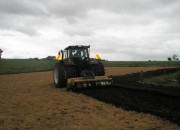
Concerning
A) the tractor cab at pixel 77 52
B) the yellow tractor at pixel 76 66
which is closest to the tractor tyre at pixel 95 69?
the yellow tractor at pixel 76 66

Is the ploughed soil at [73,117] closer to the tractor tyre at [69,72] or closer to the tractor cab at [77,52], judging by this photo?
the tractor tyre at [69,72]

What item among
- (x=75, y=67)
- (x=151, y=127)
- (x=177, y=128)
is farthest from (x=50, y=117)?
(x=75, y=67)

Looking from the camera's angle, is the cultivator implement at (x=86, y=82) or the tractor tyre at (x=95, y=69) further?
the tractor tyre at (x=95, y=69)

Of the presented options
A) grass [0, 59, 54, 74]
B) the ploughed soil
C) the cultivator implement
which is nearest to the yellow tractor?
the cultivator implement

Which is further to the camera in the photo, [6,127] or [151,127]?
[6,127]

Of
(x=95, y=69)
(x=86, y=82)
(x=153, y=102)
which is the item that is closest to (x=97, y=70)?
(x=95, y=69)

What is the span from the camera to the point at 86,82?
1569 centimetres

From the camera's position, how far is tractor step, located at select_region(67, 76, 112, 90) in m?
15.5

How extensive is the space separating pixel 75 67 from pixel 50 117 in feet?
27.3

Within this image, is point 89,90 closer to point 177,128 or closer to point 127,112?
point 127,112

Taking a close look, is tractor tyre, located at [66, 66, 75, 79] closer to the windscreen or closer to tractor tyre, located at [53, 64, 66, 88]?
tractor tyre, located at [53, 64, 66, 88]

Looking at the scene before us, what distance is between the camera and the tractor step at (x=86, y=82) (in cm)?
1552

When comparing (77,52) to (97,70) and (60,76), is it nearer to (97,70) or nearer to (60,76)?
(97,70)

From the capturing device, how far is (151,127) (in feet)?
25.0
